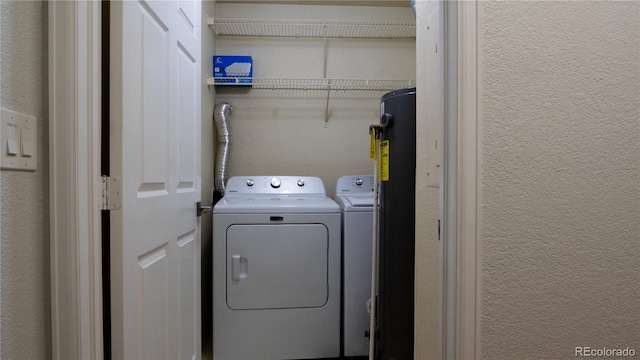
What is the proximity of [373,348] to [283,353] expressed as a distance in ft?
1.84

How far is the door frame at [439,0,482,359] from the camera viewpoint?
0.74 m

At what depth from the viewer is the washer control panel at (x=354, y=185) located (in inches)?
91.5

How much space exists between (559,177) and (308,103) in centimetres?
198

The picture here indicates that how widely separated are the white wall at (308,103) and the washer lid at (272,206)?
1.57ft

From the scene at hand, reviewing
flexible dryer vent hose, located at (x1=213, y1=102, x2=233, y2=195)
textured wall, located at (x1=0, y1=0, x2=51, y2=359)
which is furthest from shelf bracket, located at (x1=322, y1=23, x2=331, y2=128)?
textured wall, located at (x1=0, y1=0, x2=51, y2=359)

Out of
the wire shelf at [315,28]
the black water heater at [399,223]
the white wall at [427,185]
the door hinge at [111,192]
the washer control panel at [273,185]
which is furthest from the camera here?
the wire shelf at [315,28]

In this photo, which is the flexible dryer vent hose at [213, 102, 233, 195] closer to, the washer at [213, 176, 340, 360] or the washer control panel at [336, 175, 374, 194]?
the washer at [213, 176, 340, 360]

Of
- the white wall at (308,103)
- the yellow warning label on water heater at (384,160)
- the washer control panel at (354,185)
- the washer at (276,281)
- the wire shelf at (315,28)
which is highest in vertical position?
the wire shelf at (315,28)

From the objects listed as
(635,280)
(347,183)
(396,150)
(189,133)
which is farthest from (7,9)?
(347,183)

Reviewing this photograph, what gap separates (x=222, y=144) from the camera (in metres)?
2.37

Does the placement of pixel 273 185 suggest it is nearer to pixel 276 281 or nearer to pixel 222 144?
pixel 222 144

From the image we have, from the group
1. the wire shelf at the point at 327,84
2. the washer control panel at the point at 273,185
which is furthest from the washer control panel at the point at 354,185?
the wire shelf at the point at 327,84

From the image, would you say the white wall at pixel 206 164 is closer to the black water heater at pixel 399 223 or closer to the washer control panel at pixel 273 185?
the washer control panel at pixel 273 185

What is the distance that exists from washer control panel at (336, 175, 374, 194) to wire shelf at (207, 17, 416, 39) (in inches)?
43.4
